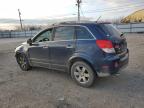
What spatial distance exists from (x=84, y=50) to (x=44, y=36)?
1853 millimetres

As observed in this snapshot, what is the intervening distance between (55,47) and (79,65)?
101 cm

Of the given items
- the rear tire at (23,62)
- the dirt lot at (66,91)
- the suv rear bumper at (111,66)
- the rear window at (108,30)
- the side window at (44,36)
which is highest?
the rear window at (108,30)

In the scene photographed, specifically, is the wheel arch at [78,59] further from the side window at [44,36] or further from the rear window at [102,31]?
the side window at [44,36]

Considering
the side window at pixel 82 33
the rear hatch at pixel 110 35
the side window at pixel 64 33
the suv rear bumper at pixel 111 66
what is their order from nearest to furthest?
1. the suv rear bumper at pixel 111 66
2. the rear hatch at pixel 110 35
3. the side window at pixel 82 33
4. the side window at pixel 64 33

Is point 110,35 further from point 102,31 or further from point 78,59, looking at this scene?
point 78,59

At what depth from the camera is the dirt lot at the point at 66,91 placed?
14.9 ft

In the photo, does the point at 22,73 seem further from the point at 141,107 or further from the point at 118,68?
the point at 141,107

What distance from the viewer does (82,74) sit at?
18.4 feet

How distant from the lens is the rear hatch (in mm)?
5245

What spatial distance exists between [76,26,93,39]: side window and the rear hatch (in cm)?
19

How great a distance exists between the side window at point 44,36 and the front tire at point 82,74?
4.54 feet

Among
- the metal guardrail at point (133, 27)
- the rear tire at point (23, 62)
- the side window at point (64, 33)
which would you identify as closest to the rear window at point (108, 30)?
the side window at point (64, 33)

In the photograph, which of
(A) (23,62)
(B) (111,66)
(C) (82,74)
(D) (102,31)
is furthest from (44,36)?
(B) (111,66)

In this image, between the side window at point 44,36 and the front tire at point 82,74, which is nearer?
the front tire at point 82,74
